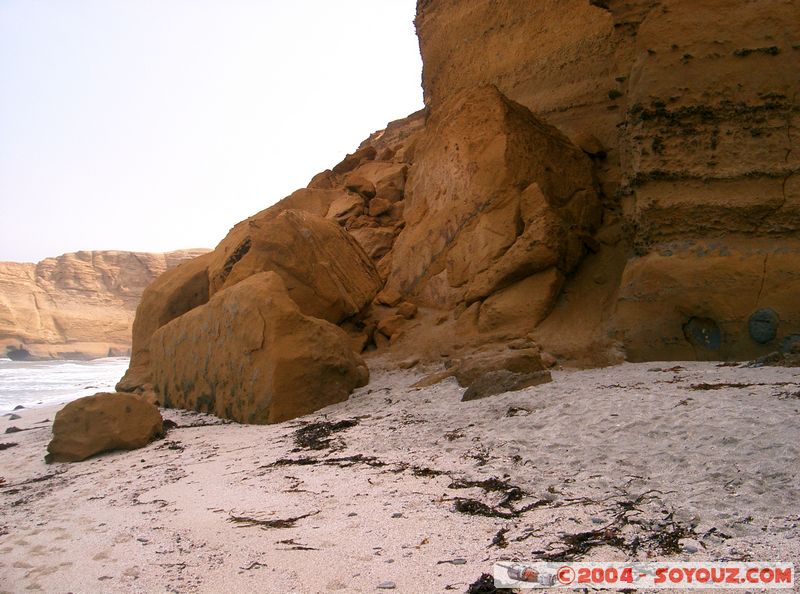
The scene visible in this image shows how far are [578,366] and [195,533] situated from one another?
3.31 m

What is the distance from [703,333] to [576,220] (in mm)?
1742

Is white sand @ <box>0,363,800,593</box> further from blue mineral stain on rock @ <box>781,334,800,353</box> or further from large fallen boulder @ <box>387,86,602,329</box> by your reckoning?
large fallen boulder @ <box>387,86,602,329</box>

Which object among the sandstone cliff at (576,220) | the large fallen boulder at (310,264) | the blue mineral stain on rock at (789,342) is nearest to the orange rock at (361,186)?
the sandstone cliff at (576,220)

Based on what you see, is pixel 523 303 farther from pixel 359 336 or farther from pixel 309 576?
pixel 309 576

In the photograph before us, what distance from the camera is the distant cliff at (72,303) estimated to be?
1248 inches

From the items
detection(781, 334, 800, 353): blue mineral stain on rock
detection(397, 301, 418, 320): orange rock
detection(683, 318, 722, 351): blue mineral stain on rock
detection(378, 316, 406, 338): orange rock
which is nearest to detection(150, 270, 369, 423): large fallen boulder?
detection(378, 316, 406, 338): orange rock

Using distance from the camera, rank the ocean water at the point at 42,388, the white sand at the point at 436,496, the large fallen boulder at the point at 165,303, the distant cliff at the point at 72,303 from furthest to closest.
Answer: the distant cliff at the point at 72,303, the ocean water at the point at 42,388, the large fallen boulder at the point at 165,303, the white sand at the point at 436,496

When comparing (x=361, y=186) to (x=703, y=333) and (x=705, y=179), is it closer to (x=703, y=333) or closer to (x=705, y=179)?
(x=705, y=179)

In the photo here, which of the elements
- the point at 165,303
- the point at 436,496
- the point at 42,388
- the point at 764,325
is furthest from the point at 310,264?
the point at 42,388

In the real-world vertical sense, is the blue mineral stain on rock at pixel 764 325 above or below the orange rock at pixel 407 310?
below

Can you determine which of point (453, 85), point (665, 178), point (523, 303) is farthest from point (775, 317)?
point (453, 85)

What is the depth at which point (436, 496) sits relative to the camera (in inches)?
97.3

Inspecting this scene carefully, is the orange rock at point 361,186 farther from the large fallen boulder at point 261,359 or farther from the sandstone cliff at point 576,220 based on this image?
the large fallen boulder at point 261,359

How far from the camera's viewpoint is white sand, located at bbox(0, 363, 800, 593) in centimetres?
194
